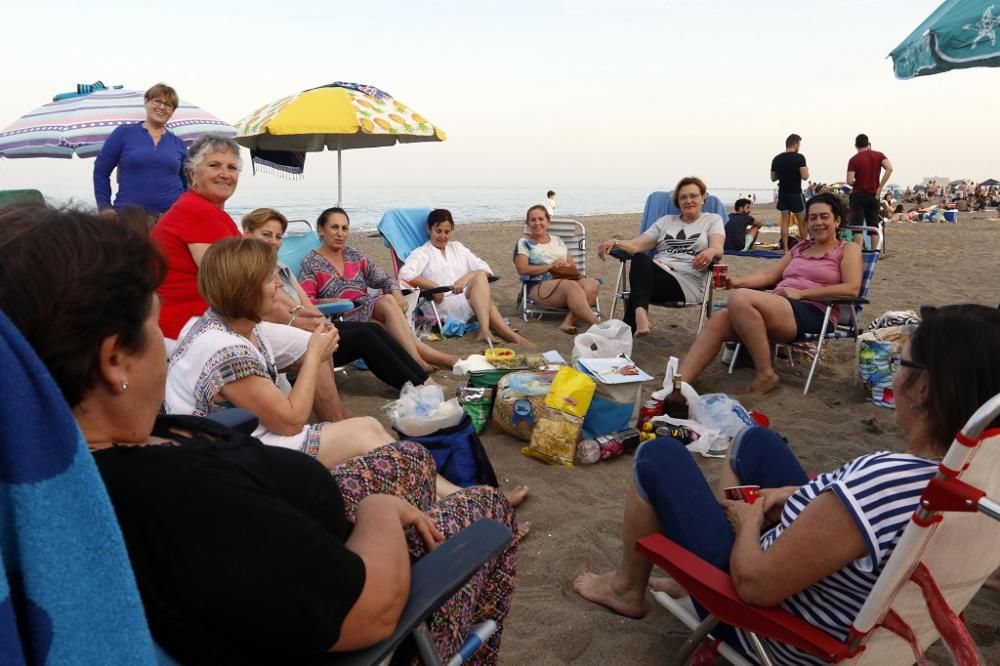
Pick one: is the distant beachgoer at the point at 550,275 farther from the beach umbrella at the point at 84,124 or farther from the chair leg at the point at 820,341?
the beach umbrella at the point at 84,124

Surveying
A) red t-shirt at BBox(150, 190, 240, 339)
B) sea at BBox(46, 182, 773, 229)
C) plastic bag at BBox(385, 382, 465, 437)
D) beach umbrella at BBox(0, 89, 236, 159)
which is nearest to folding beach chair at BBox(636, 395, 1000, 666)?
plastic bag at BBox(385, 382, 465, 437)

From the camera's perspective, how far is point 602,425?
3.44m

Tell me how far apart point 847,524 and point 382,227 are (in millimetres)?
5113

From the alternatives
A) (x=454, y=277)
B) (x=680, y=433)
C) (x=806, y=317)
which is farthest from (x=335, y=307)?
(x=806, y=317)

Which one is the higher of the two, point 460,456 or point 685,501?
point 685,501

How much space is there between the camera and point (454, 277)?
597 centimetres

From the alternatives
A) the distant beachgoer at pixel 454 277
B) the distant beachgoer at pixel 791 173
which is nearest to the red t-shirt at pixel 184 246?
the distant beachgoer at pixel 454 277

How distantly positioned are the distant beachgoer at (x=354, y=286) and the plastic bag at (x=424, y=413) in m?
1.65

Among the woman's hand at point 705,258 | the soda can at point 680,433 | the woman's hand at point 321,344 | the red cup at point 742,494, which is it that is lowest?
the soda can at point 680,433

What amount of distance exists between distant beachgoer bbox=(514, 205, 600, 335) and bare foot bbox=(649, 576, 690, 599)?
12.0 ft

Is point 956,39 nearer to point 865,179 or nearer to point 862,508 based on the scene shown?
point 862,508

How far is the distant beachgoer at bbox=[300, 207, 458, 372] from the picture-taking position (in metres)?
4.79

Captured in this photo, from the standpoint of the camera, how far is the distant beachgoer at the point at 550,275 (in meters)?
5.89

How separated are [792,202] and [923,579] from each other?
1027 centimetres
